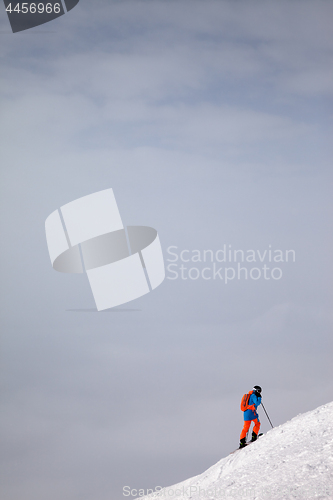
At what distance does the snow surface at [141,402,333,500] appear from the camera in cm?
402

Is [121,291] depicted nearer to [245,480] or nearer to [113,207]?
[113,207]

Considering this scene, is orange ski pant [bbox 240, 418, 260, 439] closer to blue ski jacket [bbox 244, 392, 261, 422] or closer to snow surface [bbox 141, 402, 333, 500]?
blue ski jacket [bbox 244, 392, 261, 422]

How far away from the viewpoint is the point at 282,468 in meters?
4.54

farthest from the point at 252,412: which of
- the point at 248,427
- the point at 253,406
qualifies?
the point at 248,427

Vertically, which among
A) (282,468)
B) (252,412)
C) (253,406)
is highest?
(282,468)

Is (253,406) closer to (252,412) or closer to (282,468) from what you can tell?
(252,412)

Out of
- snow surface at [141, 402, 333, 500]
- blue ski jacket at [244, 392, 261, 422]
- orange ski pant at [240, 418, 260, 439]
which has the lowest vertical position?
orange ski pant at [240, 418, 260, 439]

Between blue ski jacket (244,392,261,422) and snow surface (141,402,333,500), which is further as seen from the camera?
blue ski jacket (244,392,261,422)

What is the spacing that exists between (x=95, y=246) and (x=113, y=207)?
145cm

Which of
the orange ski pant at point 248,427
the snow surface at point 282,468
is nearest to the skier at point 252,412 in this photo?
the orange ski pant at point 248,427

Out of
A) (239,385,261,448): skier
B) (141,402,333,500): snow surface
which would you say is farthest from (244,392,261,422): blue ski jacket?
(141,402,333,500): snow surface

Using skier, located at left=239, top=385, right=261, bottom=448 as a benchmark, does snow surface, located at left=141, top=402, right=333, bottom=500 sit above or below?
above

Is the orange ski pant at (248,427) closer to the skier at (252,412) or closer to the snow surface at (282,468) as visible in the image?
the skier at (252,412)

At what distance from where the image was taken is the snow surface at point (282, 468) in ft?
13.2
